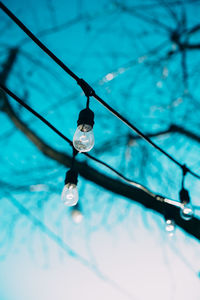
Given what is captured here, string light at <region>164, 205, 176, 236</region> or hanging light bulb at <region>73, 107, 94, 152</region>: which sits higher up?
string light at <region>164, 205, 176, 236</region>

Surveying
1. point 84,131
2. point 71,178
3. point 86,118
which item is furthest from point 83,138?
point 71,178

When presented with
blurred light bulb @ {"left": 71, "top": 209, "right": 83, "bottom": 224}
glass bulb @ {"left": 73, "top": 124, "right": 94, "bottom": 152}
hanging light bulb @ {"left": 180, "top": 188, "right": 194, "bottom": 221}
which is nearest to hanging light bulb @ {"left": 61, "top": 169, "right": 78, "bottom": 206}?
glass bulb @ {"left": 73, "top": 124, "right": 94, "bottom": 152}

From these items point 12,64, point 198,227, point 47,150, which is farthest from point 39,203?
point 198,227

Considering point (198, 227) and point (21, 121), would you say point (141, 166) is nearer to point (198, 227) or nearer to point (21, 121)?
point (198, 227)

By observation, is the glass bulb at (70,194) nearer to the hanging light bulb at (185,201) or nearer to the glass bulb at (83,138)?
the glass bulb at (83,138)

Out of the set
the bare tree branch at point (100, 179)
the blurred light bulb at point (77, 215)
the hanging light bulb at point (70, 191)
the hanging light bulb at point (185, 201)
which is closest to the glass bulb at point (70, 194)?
the hanging light bulb at point (70, 191)

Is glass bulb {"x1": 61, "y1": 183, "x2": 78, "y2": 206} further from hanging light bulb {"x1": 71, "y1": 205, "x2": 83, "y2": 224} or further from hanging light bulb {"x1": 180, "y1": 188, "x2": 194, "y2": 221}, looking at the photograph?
hanging light bulb {"x1": 71, "y1": 205, "x2": 83, "y2": 224}

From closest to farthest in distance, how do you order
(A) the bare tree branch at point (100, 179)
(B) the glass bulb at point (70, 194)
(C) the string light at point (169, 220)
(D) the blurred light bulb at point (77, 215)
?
1. (B) the glass bulb at point (70, 194)
2. (C) the string light at point (169, 220)
3. (A) the bare tree branch at point (100, 179)
4. (D) the blurred light bulb at point (77, 215)

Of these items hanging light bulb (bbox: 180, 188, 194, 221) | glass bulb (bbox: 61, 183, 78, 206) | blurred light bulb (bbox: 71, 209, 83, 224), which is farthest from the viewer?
blurred light bulb (bbox: 71, 209, 83, 224)
